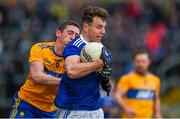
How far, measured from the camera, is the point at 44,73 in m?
9.55

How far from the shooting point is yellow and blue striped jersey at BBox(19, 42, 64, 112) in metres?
9.67

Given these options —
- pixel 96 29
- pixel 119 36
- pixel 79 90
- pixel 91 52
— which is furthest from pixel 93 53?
pixel 119 36

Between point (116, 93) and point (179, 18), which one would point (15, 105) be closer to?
point (116, 93)

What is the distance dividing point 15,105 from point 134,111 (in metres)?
3.77

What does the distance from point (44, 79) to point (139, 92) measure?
4410 millimetres

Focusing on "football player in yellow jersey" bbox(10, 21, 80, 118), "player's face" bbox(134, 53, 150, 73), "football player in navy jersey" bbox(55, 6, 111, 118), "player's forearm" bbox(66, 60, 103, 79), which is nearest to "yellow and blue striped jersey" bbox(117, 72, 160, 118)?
"player's face" bbox(134, 53, 150, 73)

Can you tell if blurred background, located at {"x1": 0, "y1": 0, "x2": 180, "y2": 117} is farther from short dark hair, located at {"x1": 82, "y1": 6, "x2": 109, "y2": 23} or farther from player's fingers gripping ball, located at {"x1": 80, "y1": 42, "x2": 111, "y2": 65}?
player's fingers gripping ball, located at {"x1": 80, "y1": 42, "x2": 111, "y2": 65}

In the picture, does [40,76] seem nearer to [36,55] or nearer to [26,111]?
[36,55]

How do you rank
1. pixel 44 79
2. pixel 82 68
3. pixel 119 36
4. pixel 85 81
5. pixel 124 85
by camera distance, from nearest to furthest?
pixel 82 68 < pixel 85 81 < pixel 44 79 < pixel 124 85 < pixel 119 36

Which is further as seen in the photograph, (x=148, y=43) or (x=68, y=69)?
(x=148, y=43)

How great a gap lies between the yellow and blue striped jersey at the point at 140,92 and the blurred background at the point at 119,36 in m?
3.30

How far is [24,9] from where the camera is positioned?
65.9 feet

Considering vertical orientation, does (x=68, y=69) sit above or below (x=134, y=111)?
above

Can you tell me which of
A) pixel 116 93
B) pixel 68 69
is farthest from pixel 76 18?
pixel 68 69
